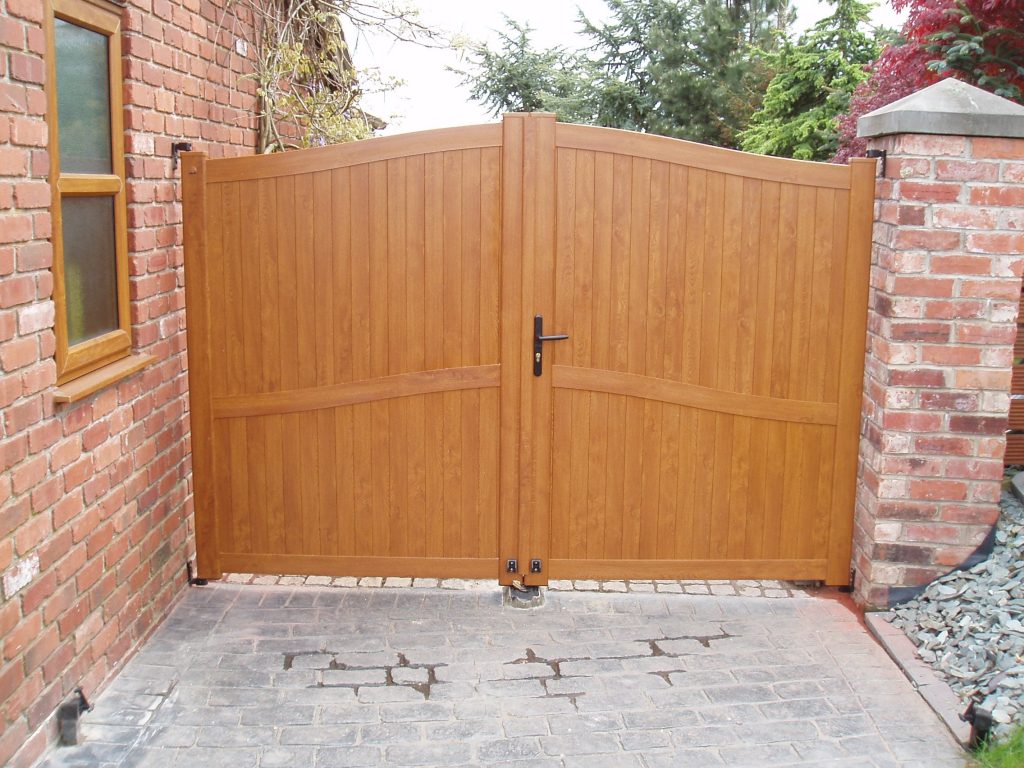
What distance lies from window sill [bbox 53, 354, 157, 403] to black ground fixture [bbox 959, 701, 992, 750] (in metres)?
3.13

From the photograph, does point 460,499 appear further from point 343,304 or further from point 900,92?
point 900,92

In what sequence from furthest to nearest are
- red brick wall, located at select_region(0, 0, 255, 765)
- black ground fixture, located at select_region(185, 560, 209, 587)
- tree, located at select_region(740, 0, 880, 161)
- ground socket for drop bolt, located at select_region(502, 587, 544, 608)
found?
tree, located at select_region(740, 0, 880, 161) < black ground fixture, located at select_region(185, 560, 209, 587) < ground socket for drop bolt, located at select_region(502, 587, 544, 608) < red brick wall, located at select_region(0, 0, 255, 765)

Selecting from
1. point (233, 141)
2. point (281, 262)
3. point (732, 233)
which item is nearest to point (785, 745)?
point (732, 233)

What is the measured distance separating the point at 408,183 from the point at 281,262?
67cm

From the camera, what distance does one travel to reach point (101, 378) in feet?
12.1

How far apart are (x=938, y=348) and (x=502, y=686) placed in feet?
7.54

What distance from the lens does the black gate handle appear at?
4594 millimetres

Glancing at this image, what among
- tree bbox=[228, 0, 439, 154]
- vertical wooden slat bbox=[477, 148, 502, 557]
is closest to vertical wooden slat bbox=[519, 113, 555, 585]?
vertical wooden slat bbox=[477, 148, 502, 557]

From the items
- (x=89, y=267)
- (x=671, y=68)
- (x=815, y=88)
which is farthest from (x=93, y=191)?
(x=671, y=68)

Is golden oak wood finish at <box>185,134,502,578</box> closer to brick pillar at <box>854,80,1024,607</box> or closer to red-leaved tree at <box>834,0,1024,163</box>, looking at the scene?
brick pillar at <box>854,80,1024,607</box>

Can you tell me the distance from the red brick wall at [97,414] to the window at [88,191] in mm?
84

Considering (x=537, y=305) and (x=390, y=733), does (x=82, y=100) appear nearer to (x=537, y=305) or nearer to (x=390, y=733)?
(x=537, y=305)

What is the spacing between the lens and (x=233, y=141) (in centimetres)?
530

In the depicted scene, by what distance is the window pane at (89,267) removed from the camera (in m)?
3.63
